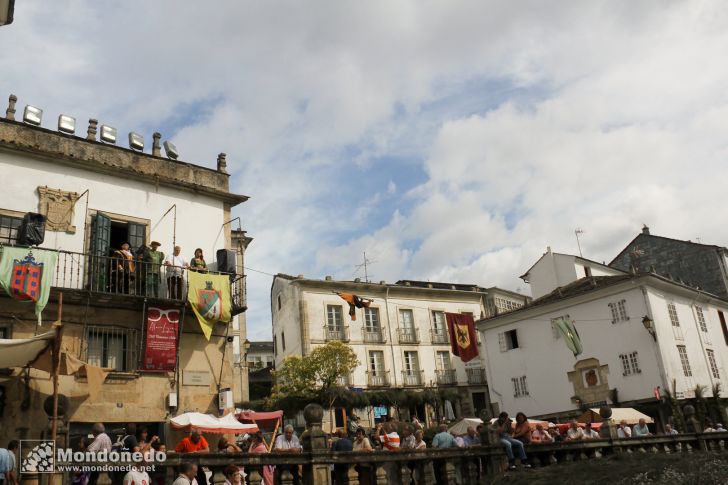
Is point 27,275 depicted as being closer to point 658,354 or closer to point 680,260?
point 658,354

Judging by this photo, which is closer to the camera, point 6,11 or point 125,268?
point 6,11

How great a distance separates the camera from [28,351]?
13.1 metres

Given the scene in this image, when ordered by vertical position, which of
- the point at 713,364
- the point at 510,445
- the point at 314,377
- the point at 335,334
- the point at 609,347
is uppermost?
the point at 335,334

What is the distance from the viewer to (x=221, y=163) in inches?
816

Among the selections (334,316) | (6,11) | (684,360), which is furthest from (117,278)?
(684,360)

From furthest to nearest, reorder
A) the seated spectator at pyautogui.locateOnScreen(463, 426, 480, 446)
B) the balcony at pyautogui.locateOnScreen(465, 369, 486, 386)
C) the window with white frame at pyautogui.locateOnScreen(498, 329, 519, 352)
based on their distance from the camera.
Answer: the balcony at pyautogui.locateOnScreen(465, 369, 486, 386) → the window with white frame at pyautogui.locateOnScreen(498, 329, 519, 352) → the seated spectator at pyautogui.locateOnScreen(463, 426, 480, 446)

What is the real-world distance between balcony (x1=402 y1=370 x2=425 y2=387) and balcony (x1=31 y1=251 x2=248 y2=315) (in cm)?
2632

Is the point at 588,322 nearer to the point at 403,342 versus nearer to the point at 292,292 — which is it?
the point at 403,342

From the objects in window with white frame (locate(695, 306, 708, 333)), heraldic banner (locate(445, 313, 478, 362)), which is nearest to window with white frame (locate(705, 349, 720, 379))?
window with white frame (locate(695, 306, 708, 333))

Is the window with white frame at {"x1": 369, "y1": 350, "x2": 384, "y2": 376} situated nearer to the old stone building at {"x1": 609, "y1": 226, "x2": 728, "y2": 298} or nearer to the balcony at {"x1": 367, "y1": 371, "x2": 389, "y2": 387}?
the balcony at {"x1": 367, "y1": 371, "x2": 389, "y2": 387}

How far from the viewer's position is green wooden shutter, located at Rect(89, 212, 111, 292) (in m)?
16.4

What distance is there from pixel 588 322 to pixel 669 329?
3.77 meters

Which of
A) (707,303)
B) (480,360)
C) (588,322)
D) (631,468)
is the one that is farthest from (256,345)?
(631,468)

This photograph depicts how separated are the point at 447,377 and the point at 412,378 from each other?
2708 millimetres
